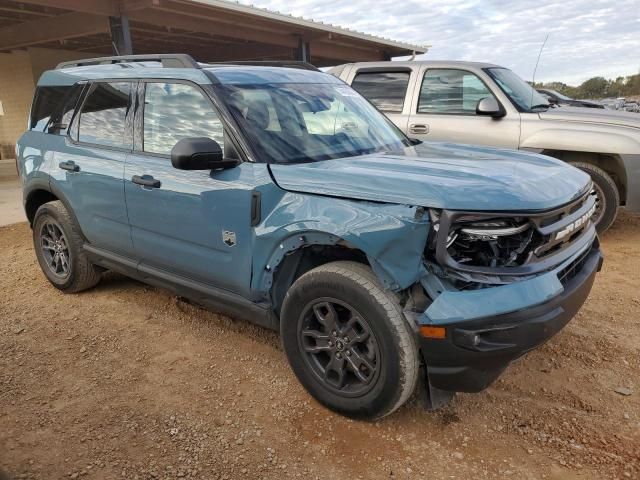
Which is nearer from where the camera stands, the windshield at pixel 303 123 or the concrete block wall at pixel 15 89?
the windshield at pixel 303 123

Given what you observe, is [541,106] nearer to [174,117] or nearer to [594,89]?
[174,117]

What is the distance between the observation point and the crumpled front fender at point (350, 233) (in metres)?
2.45

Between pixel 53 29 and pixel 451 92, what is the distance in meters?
10.3

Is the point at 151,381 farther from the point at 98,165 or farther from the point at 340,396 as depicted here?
the point at 98,165

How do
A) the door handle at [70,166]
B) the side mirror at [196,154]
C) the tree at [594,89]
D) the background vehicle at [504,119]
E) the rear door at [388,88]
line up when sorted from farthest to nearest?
the tree at [594,89] → the rear door at [388,88] → the background vehicle at [504,119] → the door handle at [70,166] → the side mirror at [196,154]

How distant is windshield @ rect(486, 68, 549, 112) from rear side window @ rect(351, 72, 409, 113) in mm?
1081

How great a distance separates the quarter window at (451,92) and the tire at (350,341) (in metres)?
4.36

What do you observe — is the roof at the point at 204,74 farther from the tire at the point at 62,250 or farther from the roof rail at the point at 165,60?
the tire at the point at 62,250

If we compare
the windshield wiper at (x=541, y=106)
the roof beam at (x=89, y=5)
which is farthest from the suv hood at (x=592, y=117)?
the roof beam at (x=89, y=5)

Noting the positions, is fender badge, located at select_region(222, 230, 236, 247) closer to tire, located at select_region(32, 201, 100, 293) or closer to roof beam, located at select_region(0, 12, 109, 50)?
tire, located at select_region(32, 201, 100, 293)

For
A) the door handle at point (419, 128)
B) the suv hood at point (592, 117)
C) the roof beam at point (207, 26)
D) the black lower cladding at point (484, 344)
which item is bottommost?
the black lower cladding at point (484, 344)

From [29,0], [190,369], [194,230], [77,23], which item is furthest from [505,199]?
[77,23]

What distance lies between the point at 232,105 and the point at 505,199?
68.9 inches

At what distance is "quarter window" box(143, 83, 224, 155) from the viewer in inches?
132
